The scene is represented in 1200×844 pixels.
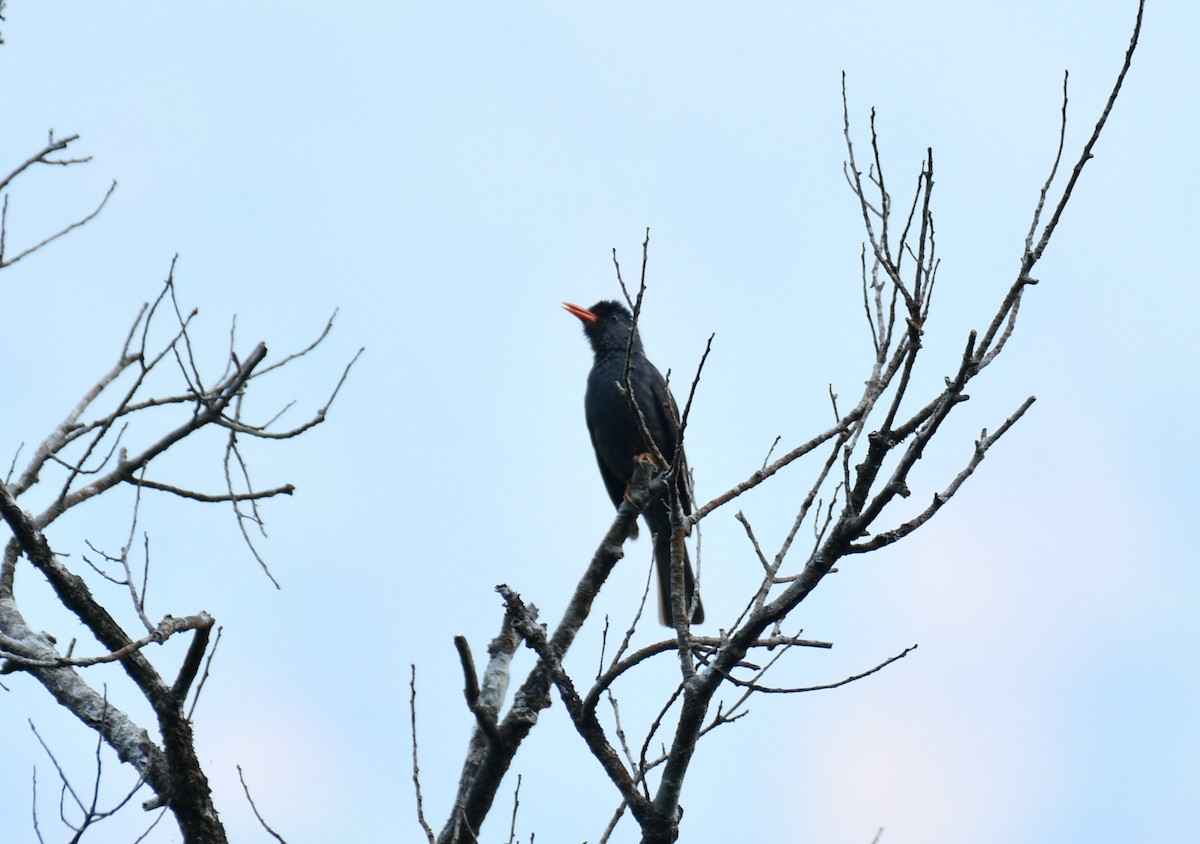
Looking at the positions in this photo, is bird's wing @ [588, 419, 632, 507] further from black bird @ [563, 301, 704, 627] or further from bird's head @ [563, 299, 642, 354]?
bird's head @ [563, 299, 642, 354]

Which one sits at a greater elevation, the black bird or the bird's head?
the bird's head

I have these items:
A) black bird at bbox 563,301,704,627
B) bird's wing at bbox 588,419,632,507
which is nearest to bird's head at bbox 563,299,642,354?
black bird at bbox 563,301,704,627

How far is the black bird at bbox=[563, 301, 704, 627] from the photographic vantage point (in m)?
7.72

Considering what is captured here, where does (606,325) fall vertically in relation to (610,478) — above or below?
above

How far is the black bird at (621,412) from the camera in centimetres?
772

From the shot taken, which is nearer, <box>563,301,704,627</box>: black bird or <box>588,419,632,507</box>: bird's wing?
<box>563,301,704,627</box>: black bird

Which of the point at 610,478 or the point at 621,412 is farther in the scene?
the point at 610,478

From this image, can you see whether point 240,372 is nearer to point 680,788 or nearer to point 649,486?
point 649,486

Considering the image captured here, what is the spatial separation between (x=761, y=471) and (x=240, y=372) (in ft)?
7.28

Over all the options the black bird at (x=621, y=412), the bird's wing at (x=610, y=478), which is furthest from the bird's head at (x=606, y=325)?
the bird's wing at (x=610, y=478)

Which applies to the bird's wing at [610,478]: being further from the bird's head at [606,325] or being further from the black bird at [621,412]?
the bird's head at [606,325]

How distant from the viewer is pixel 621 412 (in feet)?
26.3

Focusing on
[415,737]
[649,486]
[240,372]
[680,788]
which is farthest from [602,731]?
[240,372]

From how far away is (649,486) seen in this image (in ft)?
15.5
